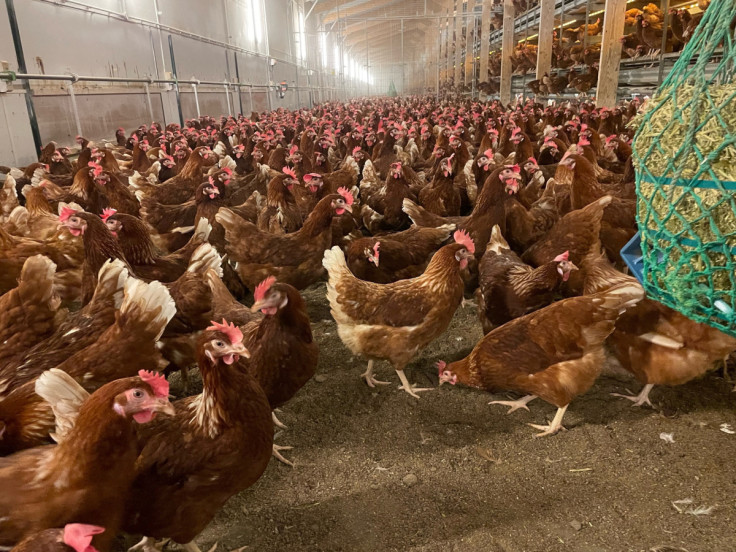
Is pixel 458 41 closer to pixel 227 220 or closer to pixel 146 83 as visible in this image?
pixel 146 83

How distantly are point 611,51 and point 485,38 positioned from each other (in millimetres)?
11812

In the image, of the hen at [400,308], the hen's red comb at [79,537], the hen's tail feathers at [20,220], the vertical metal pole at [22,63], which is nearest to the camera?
the hen's red comb at [79,537]

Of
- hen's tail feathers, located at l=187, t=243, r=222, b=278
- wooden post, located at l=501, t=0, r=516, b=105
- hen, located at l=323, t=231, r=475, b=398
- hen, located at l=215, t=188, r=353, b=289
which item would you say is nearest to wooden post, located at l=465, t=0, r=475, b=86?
wooden post, located at l=501, t=0, r=516, b=105

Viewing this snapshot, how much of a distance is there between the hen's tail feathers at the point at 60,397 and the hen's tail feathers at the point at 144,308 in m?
0.55

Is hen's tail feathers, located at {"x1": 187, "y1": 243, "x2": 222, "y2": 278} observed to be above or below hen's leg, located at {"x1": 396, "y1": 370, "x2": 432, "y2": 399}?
above

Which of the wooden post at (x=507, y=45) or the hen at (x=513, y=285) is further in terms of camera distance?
the wooden post at (x=507, y=45)

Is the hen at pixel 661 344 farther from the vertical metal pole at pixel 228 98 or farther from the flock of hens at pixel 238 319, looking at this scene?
the vertical metal pole at pixel 228 98

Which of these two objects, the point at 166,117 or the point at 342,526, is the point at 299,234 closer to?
the point at 342,526

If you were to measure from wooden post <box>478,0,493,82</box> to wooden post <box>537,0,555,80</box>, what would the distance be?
288 inches

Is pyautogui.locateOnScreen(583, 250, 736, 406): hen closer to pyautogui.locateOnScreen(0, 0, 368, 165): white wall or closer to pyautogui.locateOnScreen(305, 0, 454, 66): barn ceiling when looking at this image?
pyautogui.locateOnScreen(0, 0, 368, 165): white wall

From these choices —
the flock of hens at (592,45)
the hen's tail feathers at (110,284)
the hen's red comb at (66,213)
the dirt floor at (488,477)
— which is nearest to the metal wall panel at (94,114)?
the hen's red comb at (66,213)

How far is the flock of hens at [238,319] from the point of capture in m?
1.61

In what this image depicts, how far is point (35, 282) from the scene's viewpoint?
8.38 ft

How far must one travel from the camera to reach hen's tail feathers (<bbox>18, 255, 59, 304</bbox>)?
254cm
